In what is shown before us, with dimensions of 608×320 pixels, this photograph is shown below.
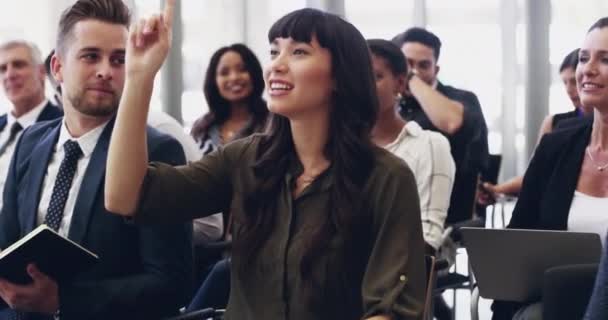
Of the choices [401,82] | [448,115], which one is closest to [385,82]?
[401,82]

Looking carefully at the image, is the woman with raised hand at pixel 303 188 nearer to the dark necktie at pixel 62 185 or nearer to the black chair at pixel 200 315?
the black chair at pixel 200 315

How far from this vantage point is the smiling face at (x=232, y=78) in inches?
174

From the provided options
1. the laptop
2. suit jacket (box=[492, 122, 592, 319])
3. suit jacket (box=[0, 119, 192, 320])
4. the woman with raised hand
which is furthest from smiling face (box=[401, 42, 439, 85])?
the woman with raised hand

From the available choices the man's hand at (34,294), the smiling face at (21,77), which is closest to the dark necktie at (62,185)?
the man's hand at (34,294)

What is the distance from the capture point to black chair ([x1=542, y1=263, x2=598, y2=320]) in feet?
7.08

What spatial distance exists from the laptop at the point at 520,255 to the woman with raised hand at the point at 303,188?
1.60 feet

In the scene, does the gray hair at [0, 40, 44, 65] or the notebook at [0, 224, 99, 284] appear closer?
the notebook at [0, 224, 99, 284]

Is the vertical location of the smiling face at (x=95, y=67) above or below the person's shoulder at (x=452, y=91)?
above

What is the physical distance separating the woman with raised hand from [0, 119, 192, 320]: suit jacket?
0.27m

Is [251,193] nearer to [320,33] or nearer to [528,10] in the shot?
[320,33]

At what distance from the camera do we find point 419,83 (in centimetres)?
438

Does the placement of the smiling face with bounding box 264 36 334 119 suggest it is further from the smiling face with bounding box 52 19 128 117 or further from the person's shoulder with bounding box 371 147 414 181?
the smiling face with bounding box 52 19 128 117

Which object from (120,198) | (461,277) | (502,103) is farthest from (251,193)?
(502,103)

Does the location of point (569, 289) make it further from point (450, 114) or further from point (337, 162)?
point (450, 114)
